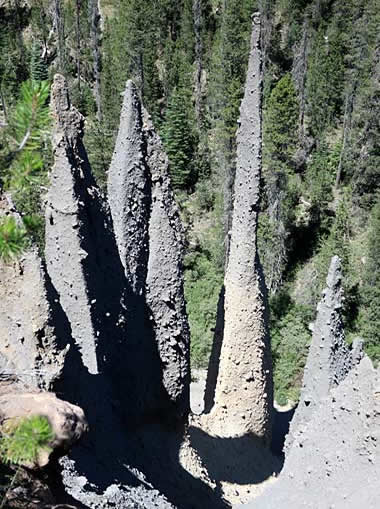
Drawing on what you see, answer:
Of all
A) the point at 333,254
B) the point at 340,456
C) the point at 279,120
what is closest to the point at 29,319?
the point at 340,456

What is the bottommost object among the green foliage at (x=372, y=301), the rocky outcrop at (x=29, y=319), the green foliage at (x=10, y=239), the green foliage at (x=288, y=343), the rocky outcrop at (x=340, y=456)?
the green foliage at (x=288, y=343)

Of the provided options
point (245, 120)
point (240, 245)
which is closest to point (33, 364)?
point (240, 245)

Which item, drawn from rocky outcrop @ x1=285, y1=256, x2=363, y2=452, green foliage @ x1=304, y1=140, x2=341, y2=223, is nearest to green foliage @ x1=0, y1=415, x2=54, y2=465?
rocky outcrop @ x1=285, y1=256, x2=363, y2=452

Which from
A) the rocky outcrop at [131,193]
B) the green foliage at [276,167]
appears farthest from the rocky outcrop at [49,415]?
the green foliage at [276,167]

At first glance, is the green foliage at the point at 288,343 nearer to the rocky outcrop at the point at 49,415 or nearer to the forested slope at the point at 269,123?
the forested slope at the point at 269,123

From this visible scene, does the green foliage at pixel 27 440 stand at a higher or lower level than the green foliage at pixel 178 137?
higher

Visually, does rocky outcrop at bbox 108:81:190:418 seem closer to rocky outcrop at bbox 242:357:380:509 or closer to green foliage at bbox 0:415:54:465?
rocky outcrop at bbox 242:357:380:509
